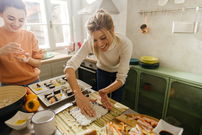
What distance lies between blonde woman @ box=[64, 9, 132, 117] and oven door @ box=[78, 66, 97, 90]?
765 mm

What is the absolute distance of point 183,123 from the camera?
1.59 metres

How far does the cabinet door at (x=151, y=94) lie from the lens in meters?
1.75

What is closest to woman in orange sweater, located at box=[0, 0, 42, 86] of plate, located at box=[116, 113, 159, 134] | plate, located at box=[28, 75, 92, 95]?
plate, located at box=[28, 75, 92, 95]

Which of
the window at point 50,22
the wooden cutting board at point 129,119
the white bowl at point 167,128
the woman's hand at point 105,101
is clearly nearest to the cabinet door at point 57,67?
the window at point 50,22

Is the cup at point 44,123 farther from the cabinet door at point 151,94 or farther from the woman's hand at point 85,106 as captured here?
the cabinet door at point 151,94

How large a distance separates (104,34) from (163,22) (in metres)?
1.11

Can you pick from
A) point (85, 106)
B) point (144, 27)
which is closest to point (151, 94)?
point (144, 27)

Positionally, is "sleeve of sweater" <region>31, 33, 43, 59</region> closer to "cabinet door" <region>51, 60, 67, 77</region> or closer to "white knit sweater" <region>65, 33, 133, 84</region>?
"white knit sweater" <region>65, 33, 133, 84</region>

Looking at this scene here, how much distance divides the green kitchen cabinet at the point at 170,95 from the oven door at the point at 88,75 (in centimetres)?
55

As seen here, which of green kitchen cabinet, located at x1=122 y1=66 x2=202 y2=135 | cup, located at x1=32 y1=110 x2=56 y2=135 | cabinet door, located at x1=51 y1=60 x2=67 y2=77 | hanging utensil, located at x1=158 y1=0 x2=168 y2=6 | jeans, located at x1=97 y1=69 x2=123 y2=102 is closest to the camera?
cup, located at x1=32 y1=110 x2=56 y2=135

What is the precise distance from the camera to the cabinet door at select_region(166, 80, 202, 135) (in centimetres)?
144

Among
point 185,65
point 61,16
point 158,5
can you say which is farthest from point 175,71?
point 61,16

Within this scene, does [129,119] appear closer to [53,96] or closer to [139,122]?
[139,122]

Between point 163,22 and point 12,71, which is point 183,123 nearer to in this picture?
point 163,22
